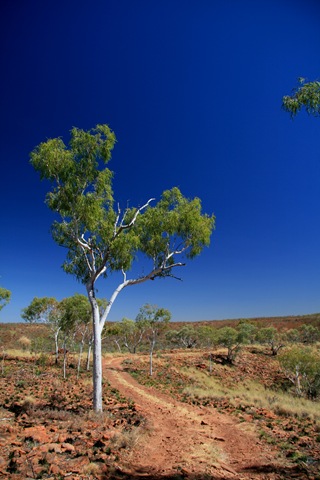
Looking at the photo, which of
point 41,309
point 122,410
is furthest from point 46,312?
point 122,410

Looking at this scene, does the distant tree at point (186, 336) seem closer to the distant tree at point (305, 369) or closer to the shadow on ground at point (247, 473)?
the distant tree at point (305, 369)

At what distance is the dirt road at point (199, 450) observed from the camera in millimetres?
6766

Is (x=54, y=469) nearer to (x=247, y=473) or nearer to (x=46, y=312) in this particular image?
(x=247, y=473)

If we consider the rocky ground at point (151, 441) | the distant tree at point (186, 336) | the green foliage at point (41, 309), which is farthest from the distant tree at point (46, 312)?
the distant tree at point (186, 336)

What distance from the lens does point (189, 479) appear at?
20.6 feet

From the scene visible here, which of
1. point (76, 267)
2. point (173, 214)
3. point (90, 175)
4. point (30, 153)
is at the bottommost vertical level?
point (76, 267)

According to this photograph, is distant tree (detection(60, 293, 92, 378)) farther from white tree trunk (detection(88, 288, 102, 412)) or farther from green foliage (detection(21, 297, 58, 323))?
white tree trunk (detection(88, 288, 102, 412))

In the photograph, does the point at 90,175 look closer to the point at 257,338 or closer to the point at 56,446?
the point at 56,446

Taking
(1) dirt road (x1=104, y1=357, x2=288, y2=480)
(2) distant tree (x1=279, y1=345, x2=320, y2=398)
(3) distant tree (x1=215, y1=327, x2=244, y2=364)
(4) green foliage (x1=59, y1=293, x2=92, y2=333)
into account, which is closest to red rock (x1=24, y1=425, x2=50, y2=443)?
(1) dirt road (x1=104, y1=357, x2=288, y2=480)

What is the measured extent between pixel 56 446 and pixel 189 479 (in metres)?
3.35

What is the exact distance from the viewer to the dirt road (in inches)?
266

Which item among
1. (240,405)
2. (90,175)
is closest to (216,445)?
(240,405)

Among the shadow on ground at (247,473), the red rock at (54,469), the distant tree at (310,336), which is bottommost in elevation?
the distant tree at (310,336)

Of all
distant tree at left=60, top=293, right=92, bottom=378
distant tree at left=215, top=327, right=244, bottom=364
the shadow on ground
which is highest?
distant tree at left=60, top=293, right=92, bottom=378
